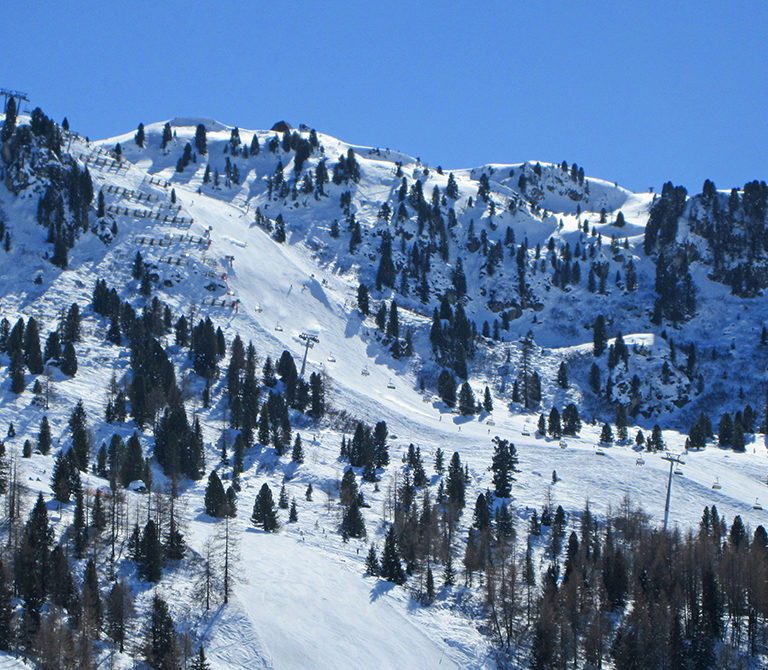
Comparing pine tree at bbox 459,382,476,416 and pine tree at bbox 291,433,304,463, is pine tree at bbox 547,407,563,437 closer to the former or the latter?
pine tree at bbox 459,382,476,416

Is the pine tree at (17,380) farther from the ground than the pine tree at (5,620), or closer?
farther from the ground

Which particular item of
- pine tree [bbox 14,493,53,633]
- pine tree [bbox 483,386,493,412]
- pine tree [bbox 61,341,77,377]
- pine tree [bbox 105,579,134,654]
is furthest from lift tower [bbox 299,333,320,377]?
pine tree [bbox 105,579,134,654]

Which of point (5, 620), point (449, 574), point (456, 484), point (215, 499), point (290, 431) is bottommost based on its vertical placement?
point (5, 620)

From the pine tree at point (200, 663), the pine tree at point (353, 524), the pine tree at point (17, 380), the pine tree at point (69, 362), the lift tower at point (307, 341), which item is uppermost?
the lift tower at point (307, 341)

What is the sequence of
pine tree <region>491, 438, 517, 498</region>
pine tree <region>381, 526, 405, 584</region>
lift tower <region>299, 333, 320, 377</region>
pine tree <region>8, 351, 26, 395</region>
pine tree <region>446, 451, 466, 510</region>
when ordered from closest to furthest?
pine tree <region>381, 526, 405, 584</region>, pine tree <region>446, 451, 466, 510</region>, pine tree <region>8, 351, 26, 395</region>, pine tree <region>491, 438, 517, 498</region>, lift tower <region>299, 333, 320, 377</region>

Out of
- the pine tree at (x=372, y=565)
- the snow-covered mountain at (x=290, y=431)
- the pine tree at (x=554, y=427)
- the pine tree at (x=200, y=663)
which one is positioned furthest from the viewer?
the pine tree at (x=554, y=427)

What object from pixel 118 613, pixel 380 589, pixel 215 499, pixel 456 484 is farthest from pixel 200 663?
pixel 456 484

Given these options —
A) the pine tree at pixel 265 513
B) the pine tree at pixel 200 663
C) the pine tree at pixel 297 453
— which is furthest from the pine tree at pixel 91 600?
the pine tree at pixel 297 453

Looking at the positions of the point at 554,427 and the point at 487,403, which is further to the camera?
the point at 487,403

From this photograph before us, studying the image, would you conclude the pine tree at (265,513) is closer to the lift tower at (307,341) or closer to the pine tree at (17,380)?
the pine tree at (17,380)

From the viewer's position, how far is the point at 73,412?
376ft

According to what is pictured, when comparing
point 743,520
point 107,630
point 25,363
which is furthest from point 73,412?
point 743,520

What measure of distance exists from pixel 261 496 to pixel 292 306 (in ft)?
305

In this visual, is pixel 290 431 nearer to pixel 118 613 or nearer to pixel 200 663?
pixel 118 613
